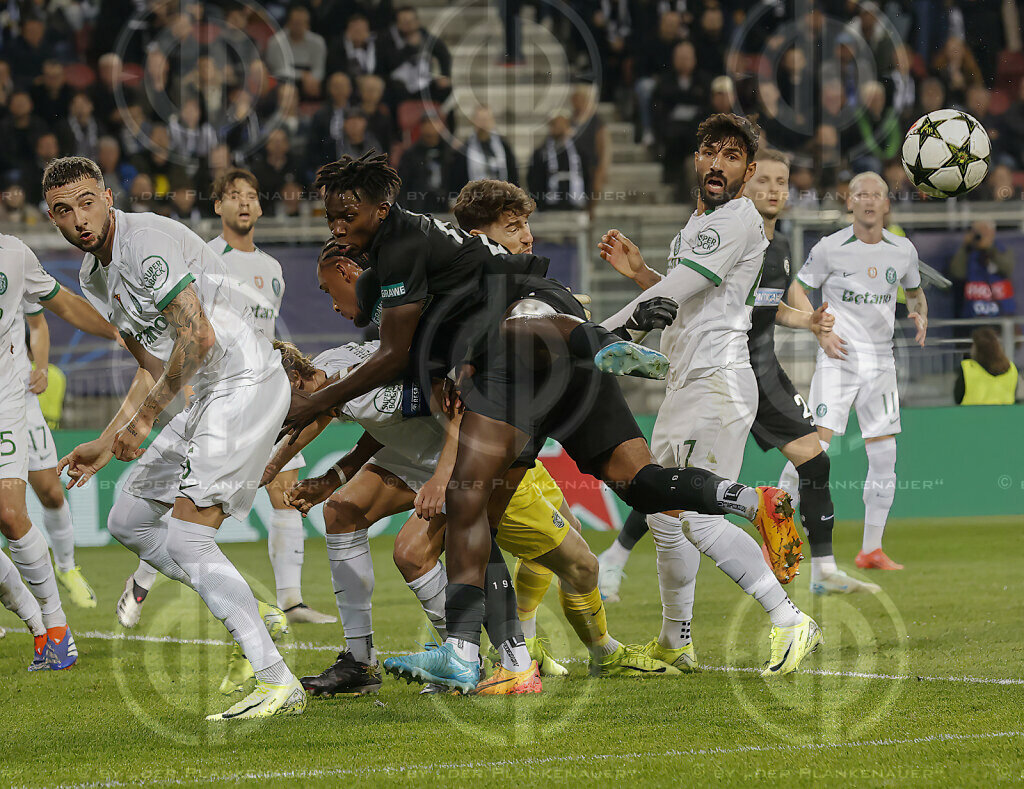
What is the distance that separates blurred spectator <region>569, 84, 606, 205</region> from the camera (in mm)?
13406

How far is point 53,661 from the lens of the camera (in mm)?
6020

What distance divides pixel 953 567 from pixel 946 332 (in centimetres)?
317

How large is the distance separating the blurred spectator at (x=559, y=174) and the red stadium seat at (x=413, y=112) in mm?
1653

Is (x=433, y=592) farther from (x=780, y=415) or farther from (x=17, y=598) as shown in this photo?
(x=780, y=415)

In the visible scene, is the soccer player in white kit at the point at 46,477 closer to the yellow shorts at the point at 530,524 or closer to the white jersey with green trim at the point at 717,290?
the yellow shorts at the point at 530,524

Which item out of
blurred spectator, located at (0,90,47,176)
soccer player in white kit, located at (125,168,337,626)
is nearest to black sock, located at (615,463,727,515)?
soccer player in white kit, located at (125,168,337,626)

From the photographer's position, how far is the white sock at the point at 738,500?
4.59 meters

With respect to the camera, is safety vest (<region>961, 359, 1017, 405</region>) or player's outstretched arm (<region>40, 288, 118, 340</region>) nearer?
player's outstretched arm (<region>40, 288, 118, 340</region>)

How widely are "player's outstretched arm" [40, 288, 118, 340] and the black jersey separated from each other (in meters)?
3.57

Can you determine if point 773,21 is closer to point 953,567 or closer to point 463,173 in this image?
point 463,173

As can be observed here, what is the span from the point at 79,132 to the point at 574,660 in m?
9.73

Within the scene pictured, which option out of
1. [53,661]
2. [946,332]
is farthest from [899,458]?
[53,661]

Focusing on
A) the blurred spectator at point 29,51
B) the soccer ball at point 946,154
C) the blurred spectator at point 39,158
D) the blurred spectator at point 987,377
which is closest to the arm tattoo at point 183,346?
the soccer ball at point 946,154

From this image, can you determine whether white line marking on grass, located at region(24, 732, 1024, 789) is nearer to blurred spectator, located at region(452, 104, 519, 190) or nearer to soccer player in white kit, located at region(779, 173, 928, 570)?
soccer player in white kit, located at region(779, 173, 928, 570)
